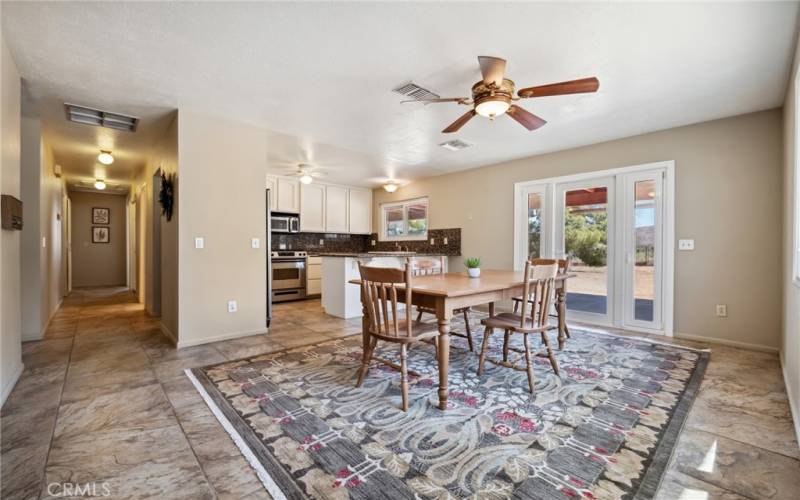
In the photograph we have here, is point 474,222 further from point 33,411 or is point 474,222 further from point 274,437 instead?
point 33,411

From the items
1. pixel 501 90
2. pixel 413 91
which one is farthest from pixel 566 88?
pixel 413 91

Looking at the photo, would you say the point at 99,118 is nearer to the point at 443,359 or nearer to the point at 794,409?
the point at 443,359

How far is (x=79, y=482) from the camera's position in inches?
59.1

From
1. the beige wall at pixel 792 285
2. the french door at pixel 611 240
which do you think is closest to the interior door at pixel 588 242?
the french door at pixel 611 240

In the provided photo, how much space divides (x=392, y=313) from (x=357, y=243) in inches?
230

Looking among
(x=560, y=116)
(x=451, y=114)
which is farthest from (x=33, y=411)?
(x=560, y=116)

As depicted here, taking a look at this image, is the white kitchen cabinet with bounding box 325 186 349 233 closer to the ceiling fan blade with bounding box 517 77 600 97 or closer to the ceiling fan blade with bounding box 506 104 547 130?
the ceiling fan blade with bounding box 506 104 547 130

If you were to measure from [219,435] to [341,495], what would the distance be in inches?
34.3

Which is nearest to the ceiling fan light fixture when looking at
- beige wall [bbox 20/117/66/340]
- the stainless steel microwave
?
beige wall [bbox 20/117/66/340]

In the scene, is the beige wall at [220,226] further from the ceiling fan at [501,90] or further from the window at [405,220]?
the window at [405,220]

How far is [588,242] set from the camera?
4.57 metres

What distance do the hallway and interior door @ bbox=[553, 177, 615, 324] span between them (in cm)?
356

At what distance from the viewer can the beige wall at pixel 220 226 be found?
11.4ft

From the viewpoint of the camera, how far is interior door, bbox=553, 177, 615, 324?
4391mm
